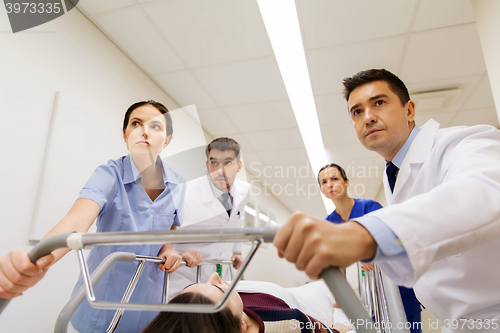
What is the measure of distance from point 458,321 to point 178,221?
1.14 metres

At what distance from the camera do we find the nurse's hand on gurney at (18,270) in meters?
0.57

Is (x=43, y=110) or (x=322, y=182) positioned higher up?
(x=43, y=110)

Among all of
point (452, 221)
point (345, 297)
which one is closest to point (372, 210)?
point (452, 221)

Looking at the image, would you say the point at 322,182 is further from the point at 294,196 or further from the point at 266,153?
the point at 294,196

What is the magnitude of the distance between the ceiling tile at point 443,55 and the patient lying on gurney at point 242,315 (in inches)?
84.3

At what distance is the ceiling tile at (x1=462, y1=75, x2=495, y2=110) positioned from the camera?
2801mm

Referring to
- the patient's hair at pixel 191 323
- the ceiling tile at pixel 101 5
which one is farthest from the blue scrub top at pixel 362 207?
the ceiling tile at pixel 101 5

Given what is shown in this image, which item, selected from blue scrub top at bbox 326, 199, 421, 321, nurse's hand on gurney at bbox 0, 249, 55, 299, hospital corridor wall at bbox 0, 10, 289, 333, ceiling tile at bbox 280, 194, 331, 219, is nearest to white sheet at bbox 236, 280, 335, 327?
blue scrub top at bbox 326, 199, 421, 321

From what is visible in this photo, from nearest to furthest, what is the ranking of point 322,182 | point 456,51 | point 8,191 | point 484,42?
1. point 8,191
2. point 484,42
3. point 456,51
4. point 322,182

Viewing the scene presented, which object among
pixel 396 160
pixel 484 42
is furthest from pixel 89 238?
pixel 484 42

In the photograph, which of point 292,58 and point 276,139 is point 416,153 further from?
point 276,139

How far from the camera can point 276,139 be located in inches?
156

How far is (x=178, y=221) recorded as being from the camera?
1435mm

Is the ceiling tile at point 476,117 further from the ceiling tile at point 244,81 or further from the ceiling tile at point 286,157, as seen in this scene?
the ceiling tile at point 244,81
